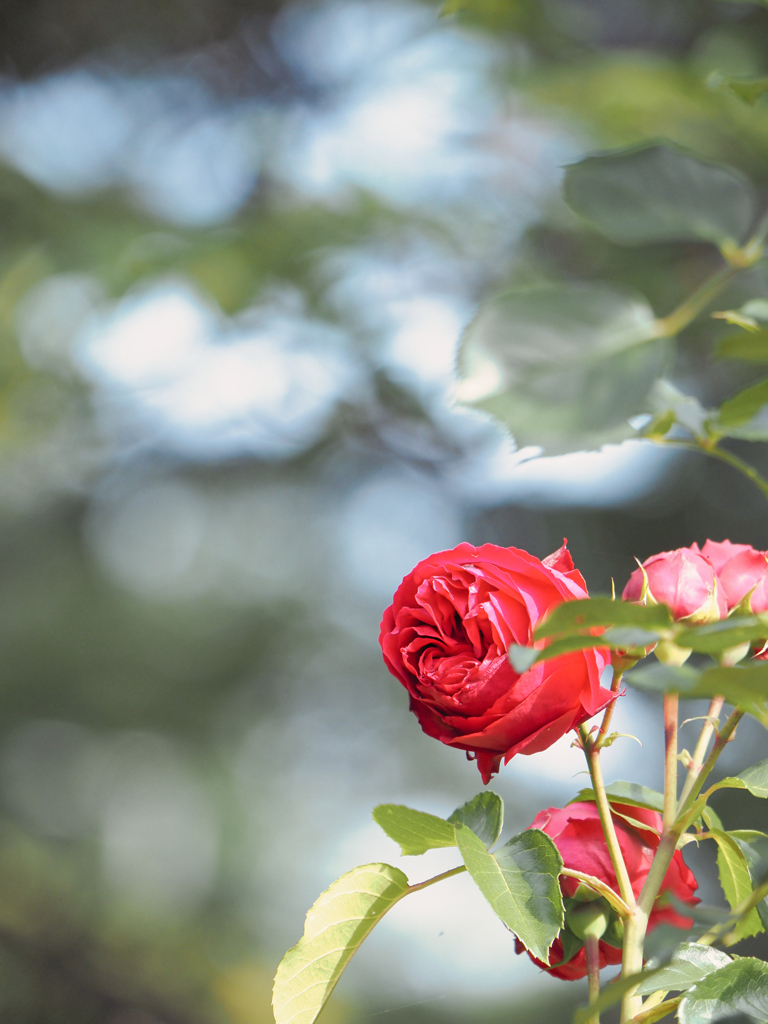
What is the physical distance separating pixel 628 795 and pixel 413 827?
6 cm

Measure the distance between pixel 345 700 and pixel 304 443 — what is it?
28.2 inches

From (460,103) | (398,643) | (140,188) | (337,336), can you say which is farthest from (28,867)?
(398,643)

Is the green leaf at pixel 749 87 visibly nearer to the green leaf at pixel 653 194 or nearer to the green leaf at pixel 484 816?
the green leaf at pixel 653 194

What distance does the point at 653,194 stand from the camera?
197 millimetres

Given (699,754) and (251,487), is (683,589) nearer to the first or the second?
(699,754)

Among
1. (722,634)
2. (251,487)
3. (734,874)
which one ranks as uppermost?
(722,634)

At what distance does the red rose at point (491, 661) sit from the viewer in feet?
0.59

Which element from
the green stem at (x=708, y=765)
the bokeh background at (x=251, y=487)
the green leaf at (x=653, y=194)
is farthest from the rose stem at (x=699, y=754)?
the bokeh background at (x=251, y=487)

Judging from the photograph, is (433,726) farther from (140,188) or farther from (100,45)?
(100,45)

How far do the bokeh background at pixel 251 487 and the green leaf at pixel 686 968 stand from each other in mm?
1149

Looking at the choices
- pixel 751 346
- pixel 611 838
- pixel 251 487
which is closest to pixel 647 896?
pixel 611 838

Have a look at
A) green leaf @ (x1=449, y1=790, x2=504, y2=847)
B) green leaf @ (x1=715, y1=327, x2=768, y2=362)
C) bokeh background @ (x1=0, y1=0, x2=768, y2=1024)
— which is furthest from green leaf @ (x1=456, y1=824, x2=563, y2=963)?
bokeh background @ (x1=0, y1=0, x2=768, y2=1024)

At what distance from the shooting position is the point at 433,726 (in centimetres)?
20

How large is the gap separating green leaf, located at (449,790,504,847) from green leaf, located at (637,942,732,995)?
0.14 ft
